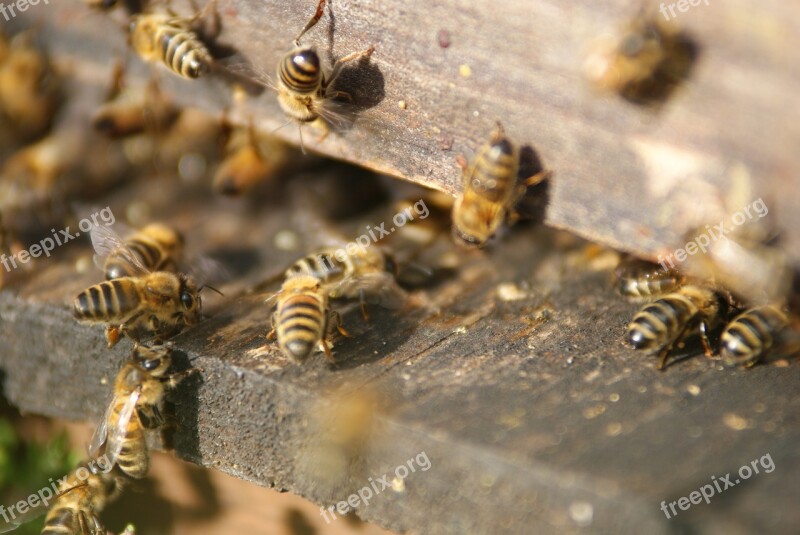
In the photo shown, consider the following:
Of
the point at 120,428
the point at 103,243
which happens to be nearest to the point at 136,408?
the point at 120,428

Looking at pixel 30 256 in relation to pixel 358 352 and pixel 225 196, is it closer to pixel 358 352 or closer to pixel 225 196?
pixel 225 196

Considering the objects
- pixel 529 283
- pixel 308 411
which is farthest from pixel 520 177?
pixel 308 411

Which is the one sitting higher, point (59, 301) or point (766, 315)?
point (766, 315)

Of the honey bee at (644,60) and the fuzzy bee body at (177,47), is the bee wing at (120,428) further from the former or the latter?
the honey bee at (644,60)

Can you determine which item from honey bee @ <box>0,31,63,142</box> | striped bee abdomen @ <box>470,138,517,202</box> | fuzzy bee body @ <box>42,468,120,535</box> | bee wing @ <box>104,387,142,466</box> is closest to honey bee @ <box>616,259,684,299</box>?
striped bee abdomen @ <box>470,138,517,202</box>

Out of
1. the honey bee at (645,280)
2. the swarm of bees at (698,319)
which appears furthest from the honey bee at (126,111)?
the swarm of bees at (698,319)

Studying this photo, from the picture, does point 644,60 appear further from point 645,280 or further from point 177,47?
point 177,47

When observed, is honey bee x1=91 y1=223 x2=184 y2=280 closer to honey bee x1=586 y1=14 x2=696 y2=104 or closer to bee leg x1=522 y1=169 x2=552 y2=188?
bee leg x1=522 y1=169 x2=552 y2=188
